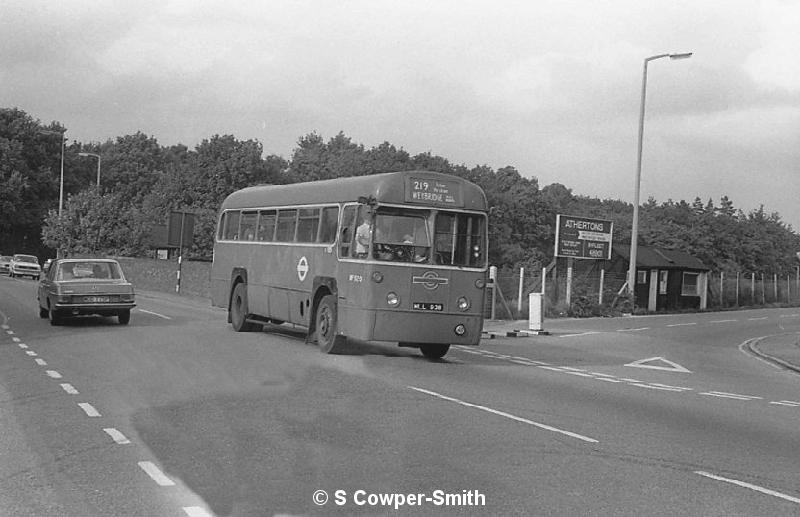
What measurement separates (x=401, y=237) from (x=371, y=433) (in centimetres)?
761

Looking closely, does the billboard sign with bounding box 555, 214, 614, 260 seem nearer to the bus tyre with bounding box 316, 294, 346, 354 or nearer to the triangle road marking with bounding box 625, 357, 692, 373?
the triangle road marking with bounding box 625, 357, 692, 373

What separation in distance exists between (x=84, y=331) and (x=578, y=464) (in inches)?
600

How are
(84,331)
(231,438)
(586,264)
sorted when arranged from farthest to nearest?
(586,264) → (84,331) → (231,438)

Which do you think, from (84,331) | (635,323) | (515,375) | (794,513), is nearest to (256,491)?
(794,513)

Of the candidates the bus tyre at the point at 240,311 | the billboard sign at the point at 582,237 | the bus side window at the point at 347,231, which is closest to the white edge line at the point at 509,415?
the bus side window at the point at 347,231

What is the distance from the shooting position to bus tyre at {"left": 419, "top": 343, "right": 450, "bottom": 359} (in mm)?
17891

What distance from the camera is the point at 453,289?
55.4 feet

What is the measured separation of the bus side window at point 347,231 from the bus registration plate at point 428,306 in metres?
1.57

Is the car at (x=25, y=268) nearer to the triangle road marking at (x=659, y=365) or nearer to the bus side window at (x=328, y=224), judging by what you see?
the bus side window at (x=328, y=224)

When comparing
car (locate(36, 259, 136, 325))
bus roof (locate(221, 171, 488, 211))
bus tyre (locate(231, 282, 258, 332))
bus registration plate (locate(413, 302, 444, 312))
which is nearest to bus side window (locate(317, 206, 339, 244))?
bus roof (locate(221, 171, 488, 211))

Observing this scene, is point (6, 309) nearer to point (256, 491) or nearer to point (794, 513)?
point (256, 491)

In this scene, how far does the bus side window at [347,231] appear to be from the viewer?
1728 cm

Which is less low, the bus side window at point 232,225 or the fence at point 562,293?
the bus side window at point 232,225

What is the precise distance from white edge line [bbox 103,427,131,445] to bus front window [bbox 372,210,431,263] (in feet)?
25.6
